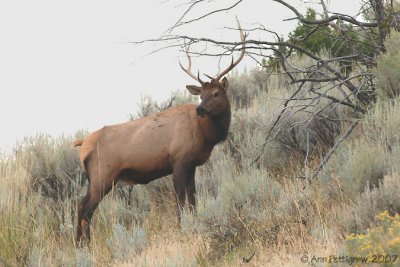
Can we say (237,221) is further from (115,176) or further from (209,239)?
(115,176)

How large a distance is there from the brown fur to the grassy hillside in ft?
1.26

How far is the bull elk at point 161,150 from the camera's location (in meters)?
8.30

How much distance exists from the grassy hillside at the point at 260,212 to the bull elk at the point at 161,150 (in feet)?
1.27

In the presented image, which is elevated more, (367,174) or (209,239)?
(367,174)

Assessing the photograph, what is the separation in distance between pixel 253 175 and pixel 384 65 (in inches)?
70.6

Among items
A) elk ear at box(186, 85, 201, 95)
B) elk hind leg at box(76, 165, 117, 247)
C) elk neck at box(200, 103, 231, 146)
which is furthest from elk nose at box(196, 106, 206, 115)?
elk hind leg at box(76, 165, 117, 247)

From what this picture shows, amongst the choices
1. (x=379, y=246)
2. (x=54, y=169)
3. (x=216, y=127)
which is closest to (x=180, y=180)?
(x=216, y=127)

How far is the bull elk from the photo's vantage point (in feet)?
27.2

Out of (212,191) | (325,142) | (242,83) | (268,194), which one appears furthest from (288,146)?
(242,83)

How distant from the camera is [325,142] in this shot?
884 centimetres

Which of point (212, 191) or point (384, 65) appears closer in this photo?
point (384, 65)

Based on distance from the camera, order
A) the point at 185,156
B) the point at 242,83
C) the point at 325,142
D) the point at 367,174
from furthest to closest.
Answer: the point at 242,83 → the point at 325,142 → the point at 185,156 → the point at 367,174

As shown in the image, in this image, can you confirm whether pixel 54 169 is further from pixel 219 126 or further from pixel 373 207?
pixel 373 207

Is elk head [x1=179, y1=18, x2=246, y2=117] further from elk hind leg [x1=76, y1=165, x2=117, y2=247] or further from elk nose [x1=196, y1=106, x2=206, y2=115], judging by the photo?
elk hind leg [x1=76, y1=165, x2=117, y2=247]
